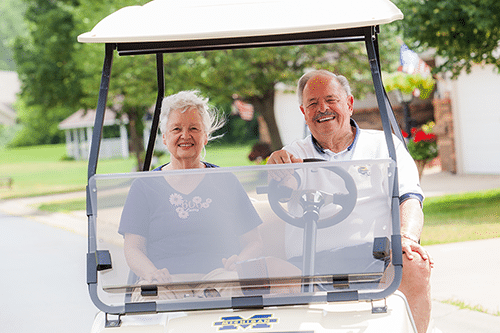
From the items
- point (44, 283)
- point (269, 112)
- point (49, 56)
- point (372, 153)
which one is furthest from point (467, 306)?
point (49, 56)

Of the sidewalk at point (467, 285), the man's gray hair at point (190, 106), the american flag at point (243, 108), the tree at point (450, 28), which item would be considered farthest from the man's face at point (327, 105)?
the american flag at point (243, 108)

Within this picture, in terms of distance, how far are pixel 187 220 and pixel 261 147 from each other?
55.6 feet

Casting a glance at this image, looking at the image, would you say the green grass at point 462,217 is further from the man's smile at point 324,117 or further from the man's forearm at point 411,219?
the man's forearm at point 411,219

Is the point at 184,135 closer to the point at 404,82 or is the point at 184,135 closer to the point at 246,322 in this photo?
the point at 246,322

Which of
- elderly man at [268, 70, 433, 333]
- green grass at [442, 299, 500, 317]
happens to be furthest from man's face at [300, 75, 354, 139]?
green grass at [442, 299, 500, 317]

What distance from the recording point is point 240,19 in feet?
6.23

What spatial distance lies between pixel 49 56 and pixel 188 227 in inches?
768

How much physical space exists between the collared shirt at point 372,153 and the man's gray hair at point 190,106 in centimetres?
36

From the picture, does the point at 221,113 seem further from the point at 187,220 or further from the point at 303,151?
the point at 187,220

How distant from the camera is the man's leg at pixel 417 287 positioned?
2.08 meters

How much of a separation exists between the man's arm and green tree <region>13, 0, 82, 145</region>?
17354 mm

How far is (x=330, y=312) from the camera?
1.83 metres

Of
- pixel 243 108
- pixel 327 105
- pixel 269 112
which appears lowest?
pixel 243 108

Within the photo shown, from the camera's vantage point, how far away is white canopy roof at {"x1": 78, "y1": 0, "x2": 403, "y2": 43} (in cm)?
182
